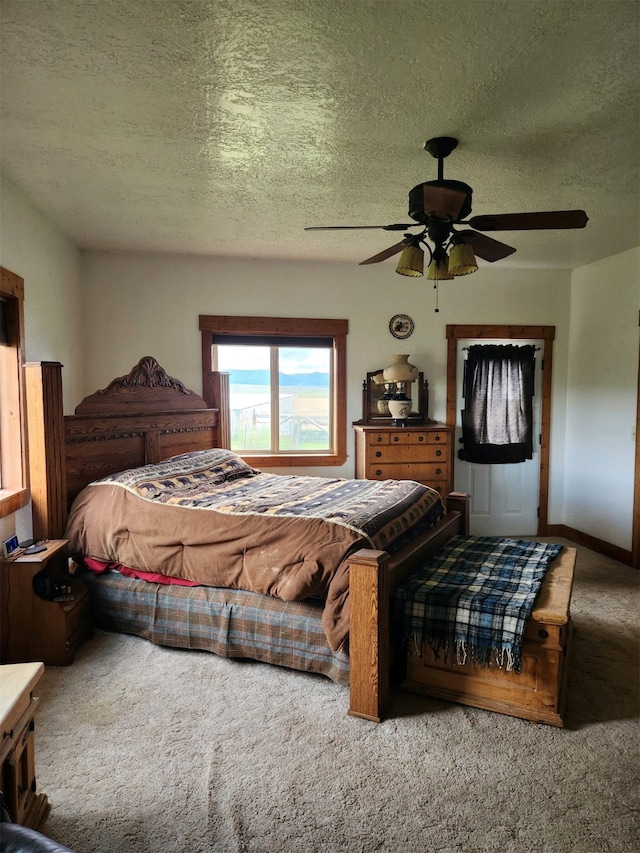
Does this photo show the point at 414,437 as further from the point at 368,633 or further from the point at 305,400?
the point at 368,633

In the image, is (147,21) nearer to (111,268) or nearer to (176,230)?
(176,230)

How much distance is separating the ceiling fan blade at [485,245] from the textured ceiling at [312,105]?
0.43 meters

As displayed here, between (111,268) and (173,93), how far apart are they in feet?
9.16

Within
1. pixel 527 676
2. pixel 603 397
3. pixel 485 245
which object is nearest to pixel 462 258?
pixel 485 245

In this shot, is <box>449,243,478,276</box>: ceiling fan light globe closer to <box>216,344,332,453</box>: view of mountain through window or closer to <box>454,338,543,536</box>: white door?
<box>216,344,332,453</box>: view of mountain through window

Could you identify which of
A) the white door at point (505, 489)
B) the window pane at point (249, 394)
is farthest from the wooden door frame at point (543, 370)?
the window pane at point (249, 394)

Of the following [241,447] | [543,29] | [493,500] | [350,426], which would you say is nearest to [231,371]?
[241,447]

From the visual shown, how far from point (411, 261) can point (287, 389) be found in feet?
8.60

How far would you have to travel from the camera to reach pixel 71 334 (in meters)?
4.23

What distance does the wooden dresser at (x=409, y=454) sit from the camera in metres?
4.62

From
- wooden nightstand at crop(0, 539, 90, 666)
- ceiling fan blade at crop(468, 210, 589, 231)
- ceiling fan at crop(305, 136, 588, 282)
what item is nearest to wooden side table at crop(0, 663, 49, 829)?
wooden nightstand at crop(0, 539, 90, 666)

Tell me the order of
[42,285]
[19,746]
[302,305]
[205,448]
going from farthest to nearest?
1. [302,305]
2. [205,448]
3. [42,285]
4. [19,746]

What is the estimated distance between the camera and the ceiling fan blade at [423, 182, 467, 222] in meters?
2.21

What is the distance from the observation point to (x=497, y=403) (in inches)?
207
